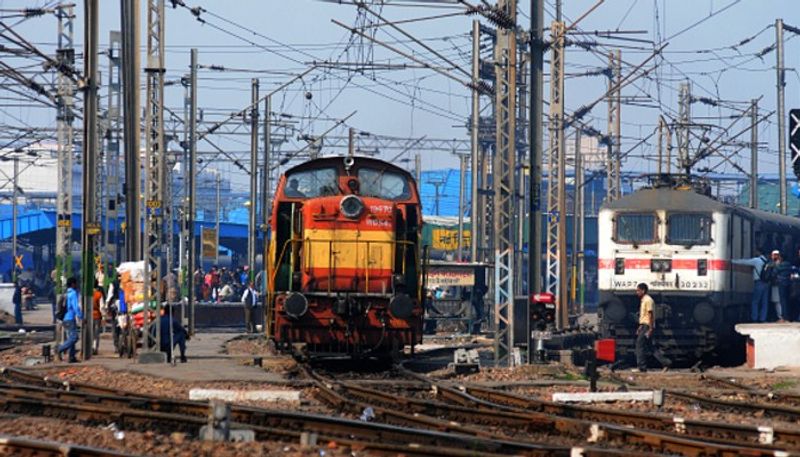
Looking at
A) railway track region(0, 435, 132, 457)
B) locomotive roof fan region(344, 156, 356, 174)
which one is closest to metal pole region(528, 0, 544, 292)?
locomotive roof fan region(344, 156, 356, 174)

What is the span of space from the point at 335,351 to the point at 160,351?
144 inches

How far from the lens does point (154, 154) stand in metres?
29.7

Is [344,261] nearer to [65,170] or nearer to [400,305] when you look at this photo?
[400,305]

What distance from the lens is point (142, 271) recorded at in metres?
25.7

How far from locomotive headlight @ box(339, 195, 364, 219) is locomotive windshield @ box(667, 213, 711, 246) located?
29.8 feet

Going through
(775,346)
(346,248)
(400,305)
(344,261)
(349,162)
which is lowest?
(775,346)

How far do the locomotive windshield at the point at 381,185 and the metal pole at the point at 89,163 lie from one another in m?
→ 6.17

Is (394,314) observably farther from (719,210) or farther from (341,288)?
(719,210)

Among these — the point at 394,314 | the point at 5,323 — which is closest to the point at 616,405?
the point at 394,314

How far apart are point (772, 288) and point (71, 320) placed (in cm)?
1489

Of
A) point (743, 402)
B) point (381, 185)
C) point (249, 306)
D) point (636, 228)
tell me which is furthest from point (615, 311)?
point (249, 306)

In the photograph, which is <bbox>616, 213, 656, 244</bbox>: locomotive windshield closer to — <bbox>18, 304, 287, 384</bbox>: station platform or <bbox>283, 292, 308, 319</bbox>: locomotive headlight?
<bbox>18, 304, 287, 384</bbox>: station platform

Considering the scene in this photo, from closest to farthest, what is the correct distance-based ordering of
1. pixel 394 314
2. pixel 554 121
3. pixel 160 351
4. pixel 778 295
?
1. pixel 394 314
2. pixel 160 351
3. pixel 778 295
4. pixel 554 121

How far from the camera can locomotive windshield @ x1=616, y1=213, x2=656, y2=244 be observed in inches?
1150
